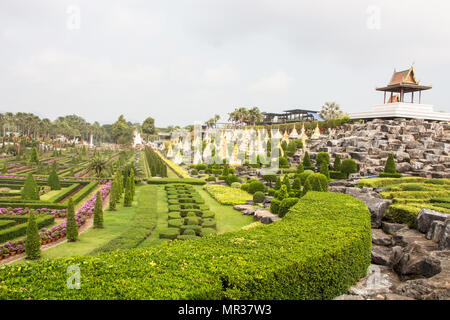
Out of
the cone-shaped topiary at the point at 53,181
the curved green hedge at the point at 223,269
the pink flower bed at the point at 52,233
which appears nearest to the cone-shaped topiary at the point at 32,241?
the pink flower bed at the point at 52,233

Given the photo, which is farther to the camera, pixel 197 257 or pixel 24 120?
pixel 24 120

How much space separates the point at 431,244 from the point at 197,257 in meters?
8.97

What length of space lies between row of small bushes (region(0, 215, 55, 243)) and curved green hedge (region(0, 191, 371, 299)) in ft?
24.1

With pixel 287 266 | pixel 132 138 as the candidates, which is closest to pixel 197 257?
pixel 287 266

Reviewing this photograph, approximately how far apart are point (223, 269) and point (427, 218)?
10.2m

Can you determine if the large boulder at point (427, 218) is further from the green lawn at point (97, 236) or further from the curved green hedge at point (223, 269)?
the green lawn at point (97, 236)

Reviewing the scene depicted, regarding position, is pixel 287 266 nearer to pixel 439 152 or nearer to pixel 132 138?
pixel 439 152

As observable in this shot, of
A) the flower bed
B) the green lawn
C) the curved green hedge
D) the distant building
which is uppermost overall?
the distant building

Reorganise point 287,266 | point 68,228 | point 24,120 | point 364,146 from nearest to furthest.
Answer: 1. point 287,266
2. point 68,228
3. point 364,146
4. point 24,120

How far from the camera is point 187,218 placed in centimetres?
1480

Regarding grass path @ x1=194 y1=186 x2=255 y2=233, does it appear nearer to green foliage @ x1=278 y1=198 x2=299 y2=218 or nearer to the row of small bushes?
green foliage @ x1=278 y1=198 x2=299 y2=218

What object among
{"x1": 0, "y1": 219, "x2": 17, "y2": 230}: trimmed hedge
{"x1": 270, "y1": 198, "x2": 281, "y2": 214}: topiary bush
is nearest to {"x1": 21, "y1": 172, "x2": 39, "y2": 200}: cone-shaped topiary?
{"x1": 0, "y1": 219, "x2": 17, "y2": 230}: trimmed hedge

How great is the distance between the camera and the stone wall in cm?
3098

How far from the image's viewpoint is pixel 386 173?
88.1ft
